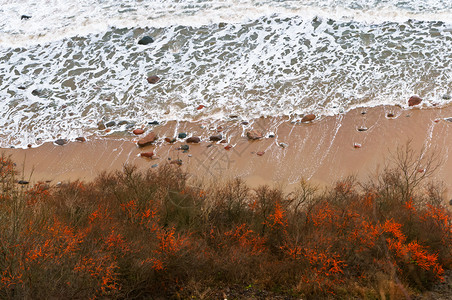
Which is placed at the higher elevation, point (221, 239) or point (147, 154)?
point (147, 154)

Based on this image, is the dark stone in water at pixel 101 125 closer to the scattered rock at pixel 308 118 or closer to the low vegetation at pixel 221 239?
the low vegetation at pixel 221 239

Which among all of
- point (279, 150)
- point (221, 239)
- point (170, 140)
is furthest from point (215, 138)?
point (221, 239)

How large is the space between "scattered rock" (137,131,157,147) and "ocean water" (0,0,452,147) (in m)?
2.07

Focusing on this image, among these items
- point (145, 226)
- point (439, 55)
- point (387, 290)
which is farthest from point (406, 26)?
point (145, 226)

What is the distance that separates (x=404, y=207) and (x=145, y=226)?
37.5 feet

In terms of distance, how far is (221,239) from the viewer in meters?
19.0

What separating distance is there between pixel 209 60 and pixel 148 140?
9535mm

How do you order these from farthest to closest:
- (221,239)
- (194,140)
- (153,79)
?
1. (153,79)
2. (194,140)
3. (221,239)

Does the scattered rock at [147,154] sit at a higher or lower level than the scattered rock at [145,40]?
lower

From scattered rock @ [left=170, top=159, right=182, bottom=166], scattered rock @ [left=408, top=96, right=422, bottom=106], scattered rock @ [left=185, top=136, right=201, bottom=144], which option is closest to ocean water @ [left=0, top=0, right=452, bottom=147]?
scattered rock @ [left=408, top=96, right=422, bottom=106]

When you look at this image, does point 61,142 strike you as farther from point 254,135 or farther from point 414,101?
point 414,101

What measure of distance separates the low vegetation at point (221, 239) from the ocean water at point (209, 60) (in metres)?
6.96

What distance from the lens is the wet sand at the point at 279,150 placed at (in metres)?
23.1

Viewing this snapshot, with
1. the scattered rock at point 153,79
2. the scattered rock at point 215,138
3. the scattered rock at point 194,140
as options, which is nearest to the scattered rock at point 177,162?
the scattered rock at point 194,140
